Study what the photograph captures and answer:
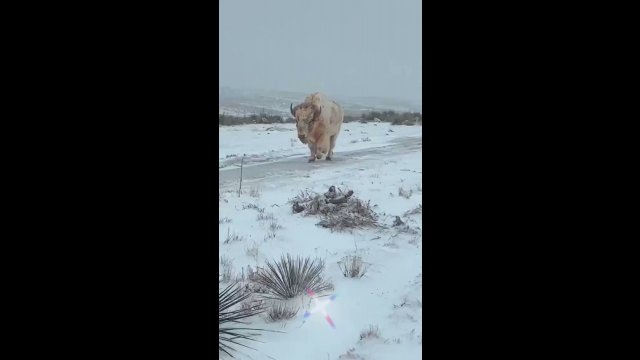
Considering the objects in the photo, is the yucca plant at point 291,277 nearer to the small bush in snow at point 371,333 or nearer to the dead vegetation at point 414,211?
the small bush in snow at point 371,333

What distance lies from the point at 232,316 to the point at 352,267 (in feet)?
2.17

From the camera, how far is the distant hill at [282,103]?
2.74 meters

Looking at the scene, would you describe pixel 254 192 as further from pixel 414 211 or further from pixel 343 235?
pixel 414 211

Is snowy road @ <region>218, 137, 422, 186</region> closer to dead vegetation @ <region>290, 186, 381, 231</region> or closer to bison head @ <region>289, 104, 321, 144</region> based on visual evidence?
bison head @ <region>289, 104, 321, 144</region>

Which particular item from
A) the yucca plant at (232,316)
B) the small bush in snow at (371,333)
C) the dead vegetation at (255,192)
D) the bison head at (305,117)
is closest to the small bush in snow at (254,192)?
the dead vegetation at (255,192)

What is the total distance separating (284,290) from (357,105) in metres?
1.42

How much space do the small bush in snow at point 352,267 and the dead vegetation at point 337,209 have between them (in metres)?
0.22

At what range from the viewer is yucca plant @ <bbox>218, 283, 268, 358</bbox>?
6.70ft
